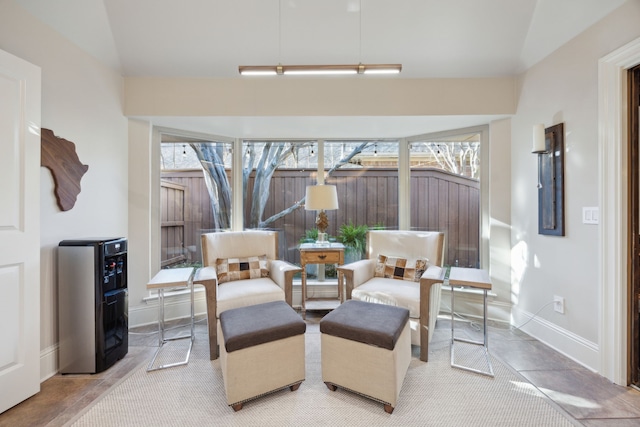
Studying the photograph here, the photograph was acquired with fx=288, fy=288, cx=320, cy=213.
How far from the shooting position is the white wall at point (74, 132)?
6.93 ft

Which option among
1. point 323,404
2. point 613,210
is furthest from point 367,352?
point 613,210

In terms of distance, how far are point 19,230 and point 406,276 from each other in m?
3.01

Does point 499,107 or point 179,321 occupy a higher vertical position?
point 499,107

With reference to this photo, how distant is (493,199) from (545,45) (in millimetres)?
1449

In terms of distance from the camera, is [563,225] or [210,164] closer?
[563,225]

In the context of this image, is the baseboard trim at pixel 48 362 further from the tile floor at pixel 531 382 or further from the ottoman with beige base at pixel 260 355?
the ottoman with beige base at pixel 260 355

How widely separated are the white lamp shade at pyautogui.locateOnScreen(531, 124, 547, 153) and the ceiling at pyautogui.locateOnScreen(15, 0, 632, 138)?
27.8 inches

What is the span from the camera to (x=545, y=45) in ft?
8.28

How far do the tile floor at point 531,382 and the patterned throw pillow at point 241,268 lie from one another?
0.86m

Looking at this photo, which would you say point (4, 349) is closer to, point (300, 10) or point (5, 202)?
point (5, 202)

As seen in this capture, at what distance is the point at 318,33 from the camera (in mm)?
2676

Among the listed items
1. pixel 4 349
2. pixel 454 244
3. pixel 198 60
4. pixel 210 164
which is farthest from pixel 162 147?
pixel 454 244

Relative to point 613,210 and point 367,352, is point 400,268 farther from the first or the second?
point 613,210

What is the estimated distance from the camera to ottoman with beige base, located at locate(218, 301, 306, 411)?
1.73 meters
